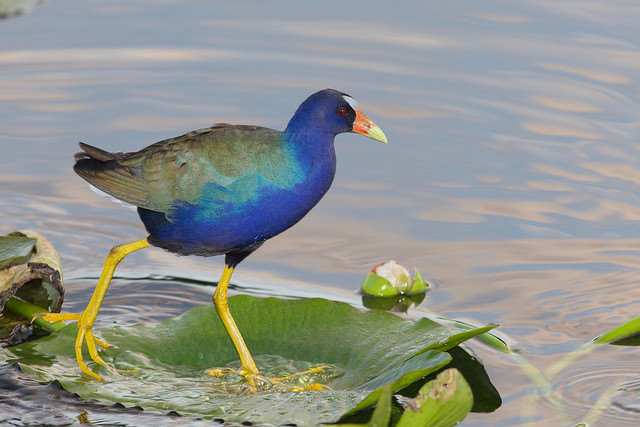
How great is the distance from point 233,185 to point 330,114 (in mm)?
383

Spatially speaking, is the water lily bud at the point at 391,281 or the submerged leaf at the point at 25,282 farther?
the water lily bud at the point at 391,281

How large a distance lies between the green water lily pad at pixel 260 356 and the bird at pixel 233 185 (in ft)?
0.25

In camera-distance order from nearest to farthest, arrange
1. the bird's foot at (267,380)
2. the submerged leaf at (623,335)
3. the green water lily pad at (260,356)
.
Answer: the green water lily pad at (260,356) < the bird's foot at (267,380) < the submerged leaf at (623,335)

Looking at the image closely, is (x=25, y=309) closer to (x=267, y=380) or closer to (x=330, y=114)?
(x=267, y=380)

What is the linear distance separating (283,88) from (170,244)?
2.59 meters

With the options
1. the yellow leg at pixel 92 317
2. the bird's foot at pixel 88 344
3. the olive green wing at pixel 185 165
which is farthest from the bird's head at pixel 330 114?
the bird's foot at pixel 88 344

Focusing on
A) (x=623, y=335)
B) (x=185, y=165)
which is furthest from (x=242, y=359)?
(x=623, y=335)

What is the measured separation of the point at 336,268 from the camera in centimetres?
417

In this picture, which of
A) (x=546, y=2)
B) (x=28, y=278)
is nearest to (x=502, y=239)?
(x=28, y=278)

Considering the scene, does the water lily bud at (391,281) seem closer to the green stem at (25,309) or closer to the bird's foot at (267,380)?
the bird's foot at (267,380)

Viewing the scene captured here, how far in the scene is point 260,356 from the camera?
320 centimetres

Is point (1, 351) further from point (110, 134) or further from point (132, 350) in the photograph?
point (110, 134)

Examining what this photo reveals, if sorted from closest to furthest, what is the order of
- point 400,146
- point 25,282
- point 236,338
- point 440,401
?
1. point 440,401
2. point 236,338
3. point 25,282
4. point 400,146

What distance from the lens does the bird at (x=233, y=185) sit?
9.91 ft
